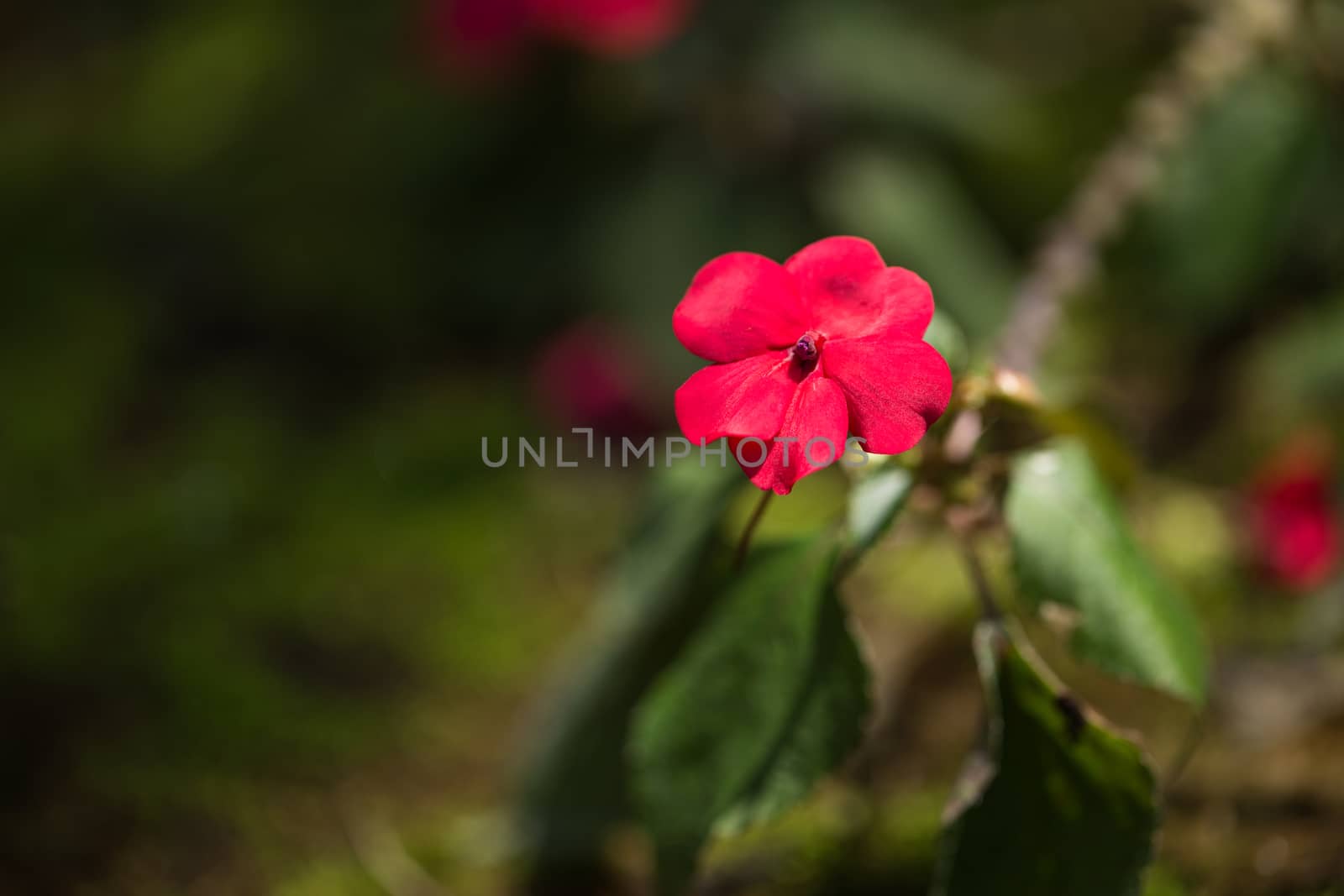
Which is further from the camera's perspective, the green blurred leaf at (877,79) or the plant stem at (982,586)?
the green blurred leaf at (877,79)

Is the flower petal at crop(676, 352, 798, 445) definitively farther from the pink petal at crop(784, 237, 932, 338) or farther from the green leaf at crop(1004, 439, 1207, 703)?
the green leaf at crop(1004, 439, 1207, 703)

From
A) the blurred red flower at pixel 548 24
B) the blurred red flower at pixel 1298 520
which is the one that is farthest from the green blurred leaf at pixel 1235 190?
the blurred red flower at pixel 548 24

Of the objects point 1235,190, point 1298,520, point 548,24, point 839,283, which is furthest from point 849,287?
point 548,24

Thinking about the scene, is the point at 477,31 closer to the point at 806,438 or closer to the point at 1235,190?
the point at 1235,190

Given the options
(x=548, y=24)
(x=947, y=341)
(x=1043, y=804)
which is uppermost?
(x=548, y=24)

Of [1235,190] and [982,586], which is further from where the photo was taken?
[1235,190]

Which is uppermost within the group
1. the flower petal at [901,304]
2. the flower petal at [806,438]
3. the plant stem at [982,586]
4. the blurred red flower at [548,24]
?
the blurred red flower at [548,24]

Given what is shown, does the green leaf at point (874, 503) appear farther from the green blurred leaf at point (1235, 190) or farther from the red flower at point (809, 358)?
the green blurred leaf at point (1235, 190)
